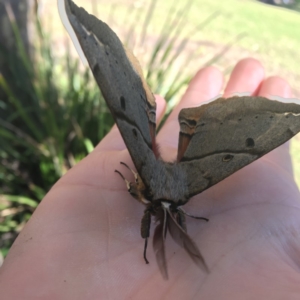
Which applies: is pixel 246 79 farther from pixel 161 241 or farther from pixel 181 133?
pixel 161 241

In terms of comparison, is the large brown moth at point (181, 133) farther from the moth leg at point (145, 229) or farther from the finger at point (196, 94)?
the finger at point (196, 94)

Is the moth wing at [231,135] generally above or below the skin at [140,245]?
above

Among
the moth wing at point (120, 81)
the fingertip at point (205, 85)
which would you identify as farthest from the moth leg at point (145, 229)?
the fingertip at point (205, 85)

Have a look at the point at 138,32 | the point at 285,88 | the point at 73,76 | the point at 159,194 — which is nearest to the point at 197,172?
the point at 159,194

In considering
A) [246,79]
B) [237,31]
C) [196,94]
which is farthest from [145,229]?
[237,31]

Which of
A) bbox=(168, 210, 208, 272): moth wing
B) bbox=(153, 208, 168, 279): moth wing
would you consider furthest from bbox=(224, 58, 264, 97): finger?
bbox=(168, 210, 208, 272): moth wing

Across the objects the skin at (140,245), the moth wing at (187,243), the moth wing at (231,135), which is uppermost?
the moth wing at (231,135)

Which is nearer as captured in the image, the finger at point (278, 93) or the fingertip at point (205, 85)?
the finger at point (278, 93)
